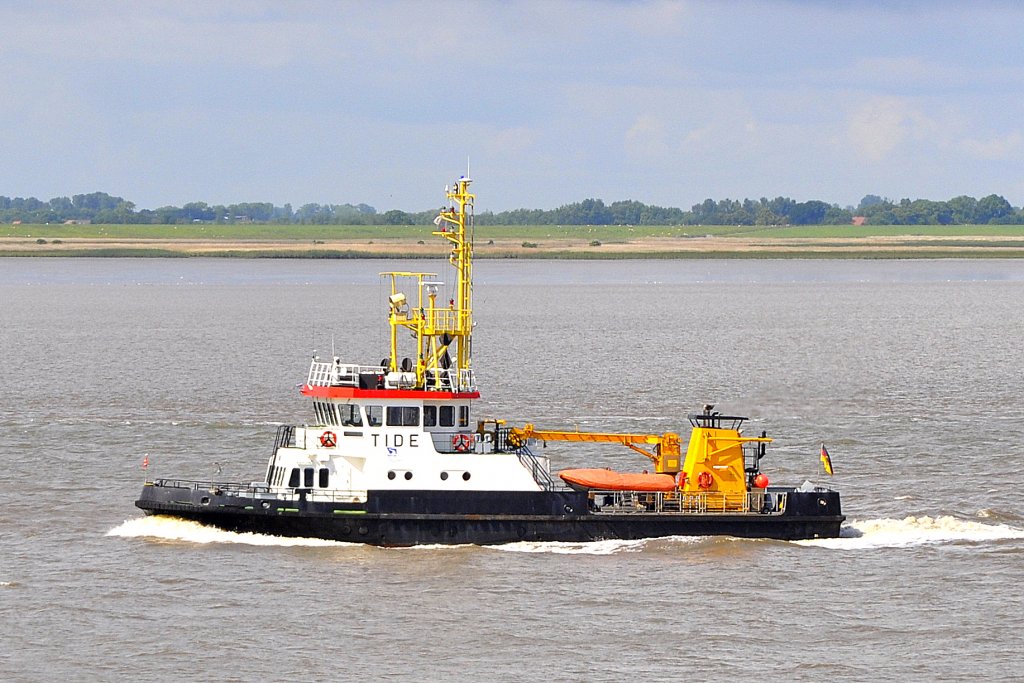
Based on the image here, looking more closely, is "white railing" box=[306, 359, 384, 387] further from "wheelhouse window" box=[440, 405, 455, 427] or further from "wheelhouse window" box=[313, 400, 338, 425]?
"wheelhouse window" box=[440, 405, 455, 427]

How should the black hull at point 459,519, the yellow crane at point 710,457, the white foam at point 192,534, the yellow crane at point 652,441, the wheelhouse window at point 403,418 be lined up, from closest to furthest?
the black hull at point 459,519
the white foam at point 192,534
the wheelhouse window at point 403,418
the yellow crane at point 710,457
the yellow crane at point 652,441

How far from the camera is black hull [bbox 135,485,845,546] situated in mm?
33500

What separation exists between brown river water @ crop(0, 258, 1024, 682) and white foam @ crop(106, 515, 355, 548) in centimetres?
5

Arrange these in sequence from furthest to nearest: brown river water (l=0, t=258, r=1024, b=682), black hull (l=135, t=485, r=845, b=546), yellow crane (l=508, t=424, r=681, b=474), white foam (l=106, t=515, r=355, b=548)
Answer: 1. yellow crane (l=508, t=424, r=681, b=474)
2. white foam (l=106, t=515, r=355, b=548)
3. black hull (l=135, t=485, r=845, b=546)
4. brown river water (l=0, t=258, r=1024, b=682)

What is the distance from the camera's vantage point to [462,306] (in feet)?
112

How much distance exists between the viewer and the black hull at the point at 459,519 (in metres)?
33.5

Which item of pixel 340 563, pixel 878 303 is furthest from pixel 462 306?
pixel 878 303

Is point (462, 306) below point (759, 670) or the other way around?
the other way around

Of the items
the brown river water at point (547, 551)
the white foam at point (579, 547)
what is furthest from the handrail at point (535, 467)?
the brown river water at point (547, 551)

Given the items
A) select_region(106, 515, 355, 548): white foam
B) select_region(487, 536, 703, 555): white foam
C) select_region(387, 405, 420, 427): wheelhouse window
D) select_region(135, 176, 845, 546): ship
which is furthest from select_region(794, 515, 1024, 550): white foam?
select_region(106, 515, 355, 548): white foam

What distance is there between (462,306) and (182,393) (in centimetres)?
2742

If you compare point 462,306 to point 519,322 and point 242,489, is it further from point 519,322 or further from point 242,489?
point 519,322

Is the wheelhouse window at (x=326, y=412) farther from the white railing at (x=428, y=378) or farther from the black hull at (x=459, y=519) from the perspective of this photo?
the black hull at (x=459, y=519)

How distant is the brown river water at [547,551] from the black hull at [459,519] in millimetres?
321
